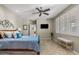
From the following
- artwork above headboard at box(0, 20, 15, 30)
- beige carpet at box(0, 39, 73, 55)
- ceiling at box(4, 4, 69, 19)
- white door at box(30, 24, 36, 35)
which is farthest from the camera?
white door at box(30, 24, 36, 35)

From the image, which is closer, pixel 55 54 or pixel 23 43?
pixel 55 54

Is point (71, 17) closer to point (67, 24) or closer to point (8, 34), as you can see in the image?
point (67, 24)

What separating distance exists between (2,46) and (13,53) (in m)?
0.36

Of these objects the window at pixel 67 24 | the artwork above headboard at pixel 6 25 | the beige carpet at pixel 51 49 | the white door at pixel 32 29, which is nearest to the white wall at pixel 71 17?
the window at pixel 67 24

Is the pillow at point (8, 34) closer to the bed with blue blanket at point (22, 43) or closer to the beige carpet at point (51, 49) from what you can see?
the bed with blue blanket at point (22, 43)

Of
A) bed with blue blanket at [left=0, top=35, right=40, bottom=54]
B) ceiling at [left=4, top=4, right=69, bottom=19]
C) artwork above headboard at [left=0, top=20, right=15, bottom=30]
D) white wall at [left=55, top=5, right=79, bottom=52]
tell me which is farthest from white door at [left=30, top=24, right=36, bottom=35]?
white wall at [left=55, top=5, right=79, bottom=52]

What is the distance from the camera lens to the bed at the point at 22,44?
3113 millimetres

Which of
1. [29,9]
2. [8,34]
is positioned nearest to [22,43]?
[8,34]

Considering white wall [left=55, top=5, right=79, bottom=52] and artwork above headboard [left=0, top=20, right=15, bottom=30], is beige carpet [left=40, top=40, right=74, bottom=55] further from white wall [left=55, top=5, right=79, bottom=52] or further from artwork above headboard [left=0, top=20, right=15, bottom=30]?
artwork above headboard [left=0, top=20, right=15, bottom=30]

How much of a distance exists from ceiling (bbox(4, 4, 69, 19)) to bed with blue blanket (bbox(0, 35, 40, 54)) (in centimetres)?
61

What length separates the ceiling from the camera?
292 cm
